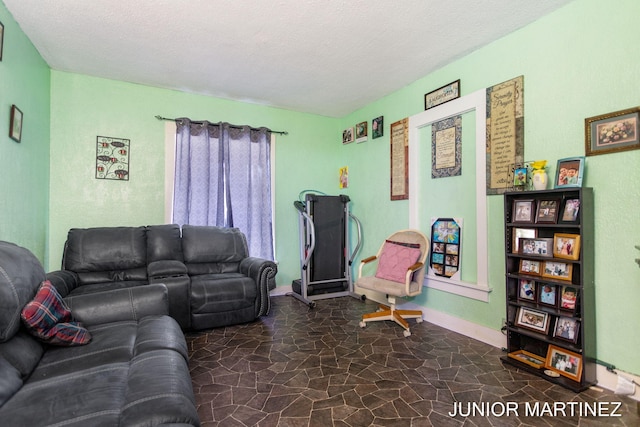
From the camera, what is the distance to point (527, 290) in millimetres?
2316

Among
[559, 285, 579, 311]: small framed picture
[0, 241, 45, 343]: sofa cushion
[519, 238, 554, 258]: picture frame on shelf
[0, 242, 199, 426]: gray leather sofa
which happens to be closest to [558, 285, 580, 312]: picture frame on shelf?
[559, 285, 579, 311]: small framed picture

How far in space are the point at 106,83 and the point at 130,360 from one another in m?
3.32

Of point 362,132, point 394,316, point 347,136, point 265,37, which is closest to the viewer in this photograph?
point 265,37

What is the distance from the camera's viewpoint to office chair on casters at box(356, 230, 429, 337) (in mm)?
2971

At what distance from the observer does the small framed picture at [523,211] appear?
90.3 inches

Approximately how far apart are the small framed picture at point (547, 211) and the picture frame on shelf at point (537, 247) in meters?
0.14

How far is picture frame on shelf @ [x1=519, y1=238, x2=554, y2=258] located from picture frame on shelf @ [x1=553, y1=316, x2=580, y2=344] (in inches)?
17.1

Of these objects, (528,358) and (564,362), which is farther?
(528,358)

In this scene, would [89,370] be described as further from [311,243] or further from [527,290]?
[311,243]

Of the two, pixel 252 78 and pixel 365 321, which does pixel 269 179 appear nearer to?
pixel 252 78

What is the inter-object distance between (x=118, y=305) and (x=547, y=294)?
114 inches

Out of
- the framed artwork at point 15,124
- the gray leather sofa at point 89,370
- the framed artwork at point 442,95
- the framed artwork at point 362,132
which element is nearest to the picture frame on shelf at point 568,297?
the framed artwork at point 442,95

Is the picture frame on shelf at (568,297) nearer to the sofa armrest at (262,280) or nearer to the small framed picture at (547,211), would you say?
the small framed picture at (547,211)

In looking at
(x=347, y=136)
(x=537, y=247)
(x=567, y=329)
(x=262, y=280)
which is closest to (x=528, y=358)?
(x=567, y=329)
